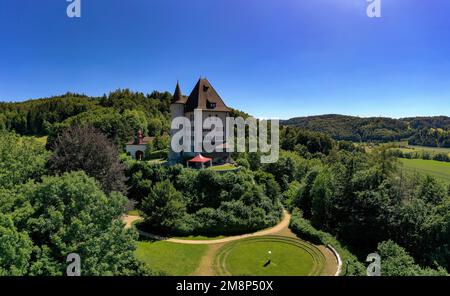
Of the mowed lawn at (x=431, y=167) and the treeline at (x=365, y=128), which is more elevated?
the treeline at (x=365, y=128)

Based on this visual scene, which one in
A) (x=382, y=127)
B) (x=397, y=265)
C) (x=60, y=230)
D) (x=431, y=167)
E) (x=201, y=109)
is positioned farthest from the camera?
(x=382, y=127)

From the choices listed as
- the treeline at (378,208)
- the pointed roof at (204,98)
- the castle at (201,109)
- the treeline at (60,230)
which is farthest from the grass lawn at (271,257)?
the pointed roof at (204,98)

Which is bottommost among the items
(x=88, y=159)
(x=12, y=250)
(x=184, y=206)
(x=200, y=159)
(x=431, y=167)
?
(x=184, y=206)

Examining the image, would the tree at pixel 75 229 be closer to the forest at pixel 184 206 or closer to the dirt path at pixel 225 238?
the forest at pixel 184 206

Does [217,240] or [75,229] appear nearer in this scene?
[75,229]

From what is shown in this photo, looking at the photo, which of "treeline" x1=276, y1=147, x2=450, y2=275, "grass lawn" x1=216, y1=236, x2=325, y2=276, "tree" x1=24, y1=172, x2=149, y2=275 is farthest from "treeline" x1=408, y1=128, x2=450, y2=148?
"tree" x1=24, y1=172, x2=149, y2=275

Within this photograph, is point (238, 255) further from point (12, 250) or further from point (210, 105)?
point (210, 105)

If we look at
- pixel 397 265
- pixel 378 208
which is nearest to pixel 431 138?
pixel 378 208
